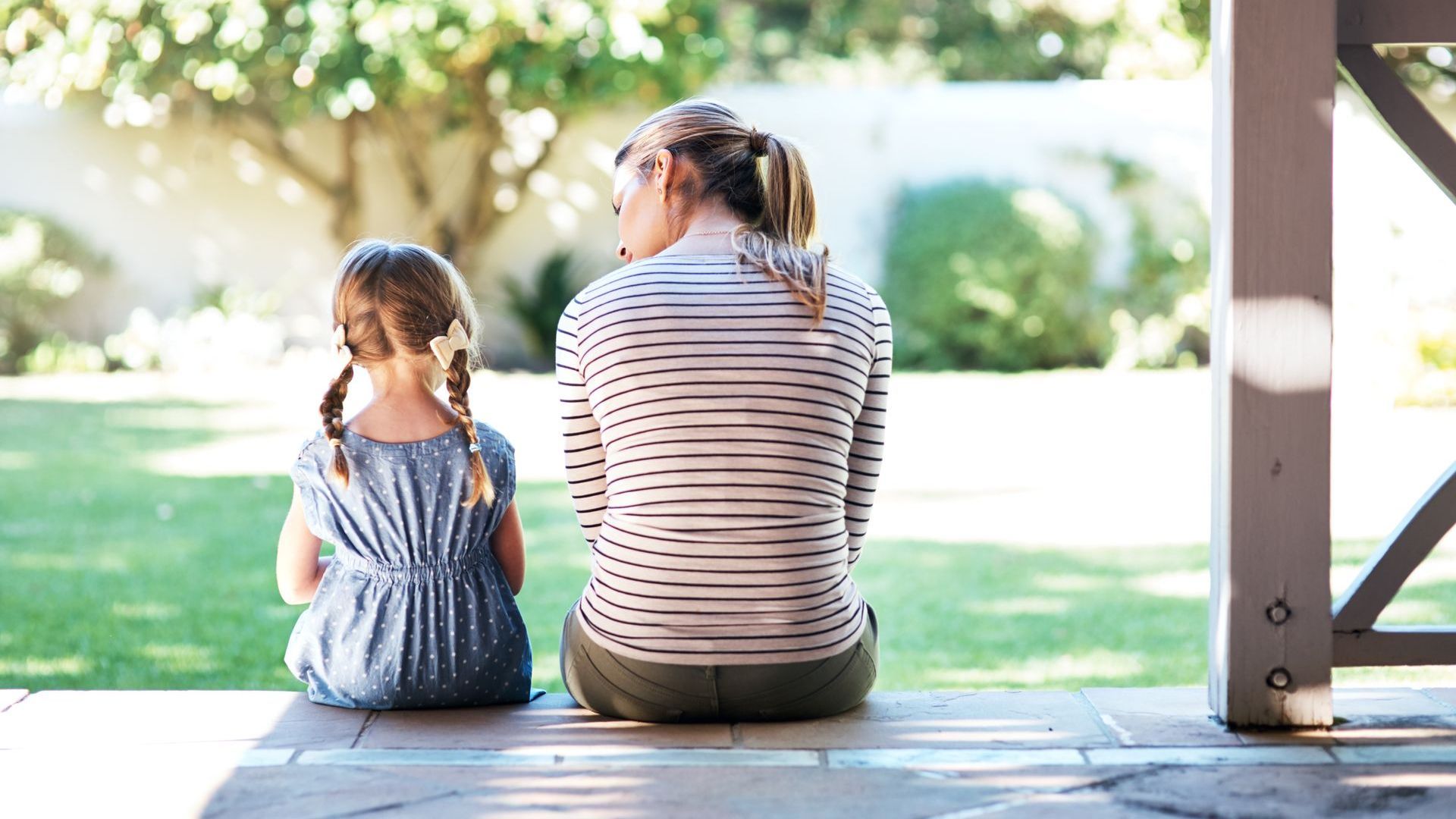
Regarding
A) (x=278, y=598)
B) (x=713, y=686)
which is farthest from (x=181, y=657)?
(x=713, y=686)

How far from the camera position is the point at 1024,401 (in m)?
9.84

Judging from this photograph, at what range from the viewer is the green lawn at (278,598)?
13.3 feet

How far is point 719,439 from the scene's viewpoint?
2.36 m

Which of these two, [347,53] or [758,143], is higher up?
[347,53]

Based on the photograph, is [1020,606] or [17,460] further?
[17,460]

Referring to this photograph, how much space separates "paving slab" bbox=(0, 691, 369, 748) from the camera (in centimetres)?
247

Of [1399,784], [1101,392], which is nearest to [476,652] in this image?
[1399,784]

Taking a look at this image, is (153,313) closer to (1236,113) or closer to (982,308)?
(982,308)

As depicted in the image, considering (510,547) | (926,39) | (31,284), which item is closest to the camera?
(510,547)

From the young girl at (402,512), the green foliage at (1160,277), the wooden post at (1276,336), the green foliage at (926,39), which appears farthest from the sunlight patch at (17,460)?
the green foliage at (926,39)

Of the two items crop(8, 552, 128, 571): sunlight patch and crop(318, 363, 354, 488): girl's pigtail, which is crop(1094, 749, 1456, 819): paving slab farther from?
crop(8, 552, 128, 571): sunlight patch

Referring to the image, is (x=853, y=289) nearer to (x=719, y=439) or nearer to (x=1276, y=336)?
(x=719, y=439)

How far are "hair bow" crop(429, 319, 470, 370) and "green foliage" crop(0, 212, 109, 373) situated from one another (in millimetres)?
10347

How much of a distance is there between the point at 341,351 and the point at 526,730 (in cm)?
72
